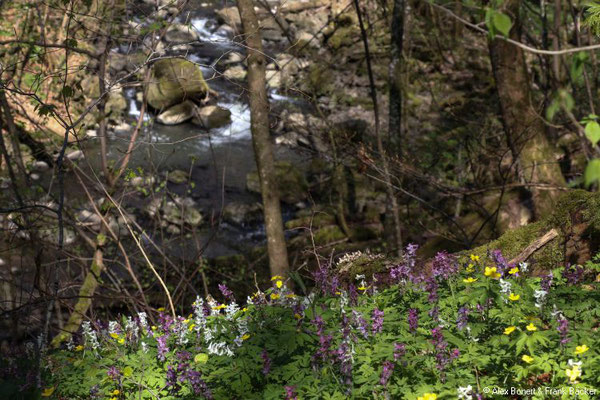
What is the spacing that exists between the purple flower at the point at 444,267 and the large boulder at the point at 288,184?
9.46 metres

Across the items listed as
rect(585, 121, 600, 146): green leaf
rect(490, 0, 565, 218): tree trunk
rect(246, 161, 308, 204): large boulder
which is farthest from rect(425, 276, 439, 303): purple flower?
rect(246, 161, 308, 204): large boulder

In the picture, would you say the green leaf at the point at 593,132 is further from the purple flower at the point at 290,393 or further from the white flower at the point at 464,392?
the purple flower at the point at 290,393

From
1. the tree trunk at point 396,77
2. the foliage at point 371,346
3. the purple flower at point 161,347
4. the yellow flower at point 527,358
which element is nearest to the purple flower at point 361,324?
the foliage at point 371,346

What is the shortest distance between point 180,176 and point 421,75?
8.26 metres

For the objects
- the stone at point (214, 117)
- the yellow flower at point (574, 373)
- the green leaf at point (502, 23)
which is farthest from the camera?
the stone at point (214, 117)

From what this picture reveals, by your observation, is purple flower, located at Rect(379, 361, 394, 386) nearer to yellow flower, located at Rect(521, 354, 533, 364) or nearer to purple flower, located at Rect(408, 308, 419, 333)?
purple flower, located at Rect(408, 308, 419, 333)

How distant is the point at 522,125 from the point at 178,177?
29.1 ft

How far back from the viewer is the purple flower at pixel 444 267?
4113 millimetres

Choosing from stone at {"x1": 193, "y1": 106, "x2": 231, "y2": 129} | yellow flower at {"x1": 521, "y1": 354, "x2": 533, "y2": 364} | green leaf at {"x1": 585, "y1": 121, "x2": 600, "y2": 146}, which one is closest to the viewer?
green leaf at {"x1": 585, "y1": 121, "x2": 600, "y2": 146}

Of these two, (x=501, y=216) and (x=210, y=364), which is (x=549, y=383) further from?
(x=501, y=216)

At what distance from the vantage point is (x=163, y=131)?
1645 centimetres

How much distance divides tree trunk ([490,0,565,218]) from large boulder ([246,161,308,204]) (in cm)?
664

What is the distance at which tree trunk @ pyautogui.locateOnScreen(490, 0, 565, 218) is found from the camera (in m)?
7.55

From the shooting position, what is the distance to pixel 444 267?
4102mm
